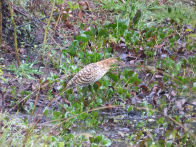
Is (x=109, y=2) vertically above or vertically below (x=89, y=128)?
above

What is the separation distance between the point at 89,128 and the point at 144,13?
3.86 metres

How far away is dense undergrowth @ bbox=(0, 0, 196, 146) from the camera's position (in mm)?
3600

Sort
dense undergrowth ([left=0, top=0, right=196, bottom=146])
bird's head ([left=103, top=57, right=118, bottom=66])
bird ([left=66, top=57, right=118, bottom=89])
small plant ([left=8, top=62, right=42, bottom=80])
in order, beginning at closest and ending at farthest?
dense undergrowth ([left=0, top=0, right=196, bottom=146]) < bird ([left=66, top=57, right=118, bottom=89]) < bird's head ([left=103, top=57, right=118, bottom=66]) < small plant ([left=8, top=62, right=42, bottom=80])

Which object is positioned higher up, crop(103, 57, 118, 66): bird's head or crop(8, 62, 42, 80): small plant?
crop(103, 57, 118, 66): bird's head

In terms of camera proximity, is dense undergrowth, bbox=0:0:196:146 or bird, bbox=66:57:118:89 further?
bird, bbox=66:57:118:89

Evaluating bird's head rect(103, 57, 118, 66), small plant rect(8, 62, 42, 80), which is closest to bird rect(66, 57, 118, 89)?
bird's head rect(103, 57, 118, 66)

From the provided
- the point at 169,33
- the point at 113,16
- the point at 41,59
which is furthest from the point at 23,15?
the point at 169,33

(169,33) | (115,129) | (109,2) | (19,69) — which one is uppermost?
(109,2)

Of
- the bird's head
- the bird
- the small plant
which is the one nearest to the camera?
the bird

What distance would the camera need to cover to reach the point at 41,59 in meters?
5.89

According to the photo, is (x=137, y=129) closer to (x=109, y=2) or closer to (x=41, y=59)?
(x=41, y=59)

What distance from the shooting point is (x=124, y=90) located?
4820mm

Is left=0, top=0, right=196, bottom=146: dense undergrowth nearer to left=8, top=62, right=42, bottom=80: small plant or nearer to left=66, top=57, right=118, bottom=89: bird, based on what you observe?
left=8, top=62, right=42, bottom=80: small plant

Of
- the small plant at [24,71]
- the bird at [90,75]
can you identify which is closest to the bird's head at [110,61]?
the bird at [90,75]
